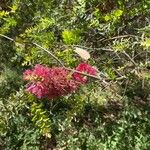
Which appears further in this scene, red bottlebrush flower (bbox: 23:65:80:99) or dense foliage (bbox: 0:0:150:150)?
dense foliage (bbox: 0:0:150:150)

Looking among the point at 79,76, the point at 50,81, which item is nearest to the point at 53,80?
the point at 50,81

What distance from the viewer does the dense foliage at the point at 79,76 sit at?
2.53 metres

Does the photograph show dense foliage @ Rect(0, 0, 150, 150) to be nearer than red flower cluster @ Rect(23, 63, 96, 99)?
No

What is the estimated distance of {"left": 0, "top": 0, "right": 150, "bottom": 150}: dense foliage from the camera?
253 centimetres

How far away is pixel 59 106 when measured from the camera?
3.44 metres

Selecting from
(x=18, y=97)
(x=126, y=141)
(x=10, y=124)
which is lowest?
(x=126, y=141)

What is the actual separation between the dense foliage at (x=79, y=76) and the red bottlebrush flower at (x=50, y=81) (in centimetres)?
10

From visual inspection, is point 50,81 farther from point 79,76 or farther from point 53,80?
point 79,76

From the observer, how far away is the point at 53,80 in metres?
2.09

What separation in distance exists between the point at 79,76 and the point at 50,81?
0.21 meters

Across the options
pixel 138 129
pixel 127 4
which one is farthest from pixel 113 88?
pixel 127 4

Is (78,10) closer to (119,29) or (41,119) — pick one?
(119,29)

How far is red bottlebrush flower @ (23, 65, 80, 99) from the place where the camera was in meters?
2.06

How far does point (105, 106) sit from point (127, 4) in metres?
1.09
